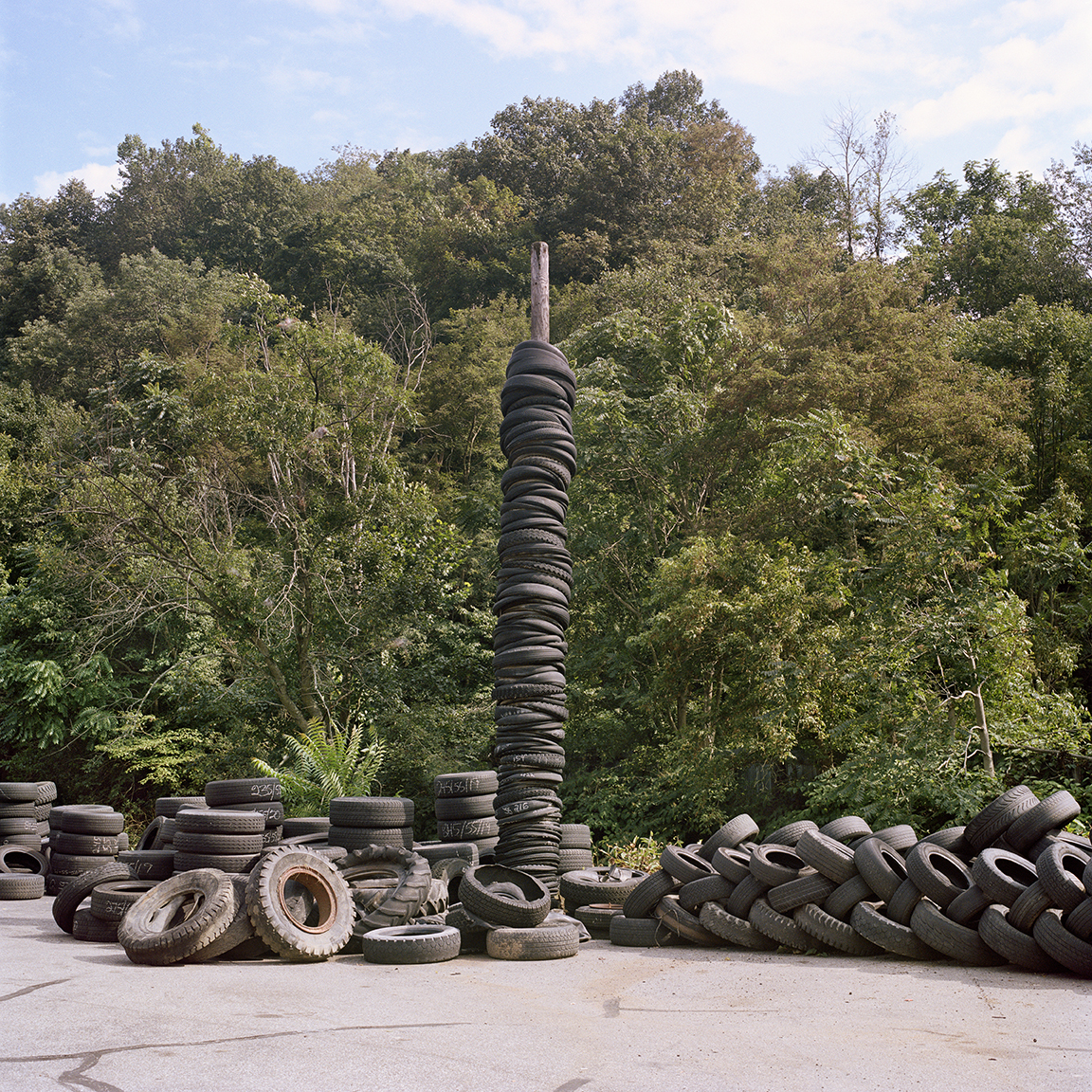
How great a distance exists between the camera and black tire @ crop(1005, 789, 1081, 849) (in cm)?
593

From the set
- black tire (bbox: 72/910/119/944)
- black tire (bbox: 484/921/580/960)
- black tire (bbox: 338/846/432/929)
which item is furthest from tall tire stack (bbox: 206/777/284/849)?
black tire (bbox: 484/921/580/960)

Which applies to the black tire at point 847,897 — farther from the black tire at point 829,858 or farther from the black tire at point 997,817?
the black tire at point 997,817

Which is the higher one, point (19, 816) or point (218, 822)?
point (218, 822)

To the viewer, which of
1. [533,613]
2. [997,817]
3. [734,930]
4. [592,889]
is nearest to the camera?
[997,817]

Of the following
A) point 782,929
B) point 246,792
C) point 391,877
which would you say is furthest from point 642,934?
point 246,792

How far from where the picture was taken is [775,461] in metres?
13.5

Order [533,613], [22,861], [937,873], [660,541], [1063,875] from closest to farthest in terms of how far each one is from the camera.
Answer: [1063,875] < [937,873] < [533,613] < [22,861] < [660,541]

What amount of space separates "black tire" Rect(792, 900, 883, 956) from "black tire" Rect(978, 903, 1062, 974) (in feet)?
2.50

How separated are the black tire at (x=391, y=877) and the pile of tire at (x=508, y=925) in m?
0.38

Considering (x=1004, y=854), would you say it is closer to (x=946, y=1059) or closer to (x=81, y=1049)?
(x=946, y=1059)

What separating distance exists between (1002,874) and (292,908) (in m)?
4.42

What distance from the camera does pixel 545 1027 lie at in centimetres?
405

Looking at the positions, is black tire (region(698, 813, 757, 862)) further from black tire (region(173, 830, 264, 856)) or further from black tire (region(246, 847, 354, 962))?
black tire (region(173, 830, 264, 856))

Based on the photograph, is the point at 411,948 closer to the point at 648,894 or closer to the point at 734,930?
the point at 648,894
